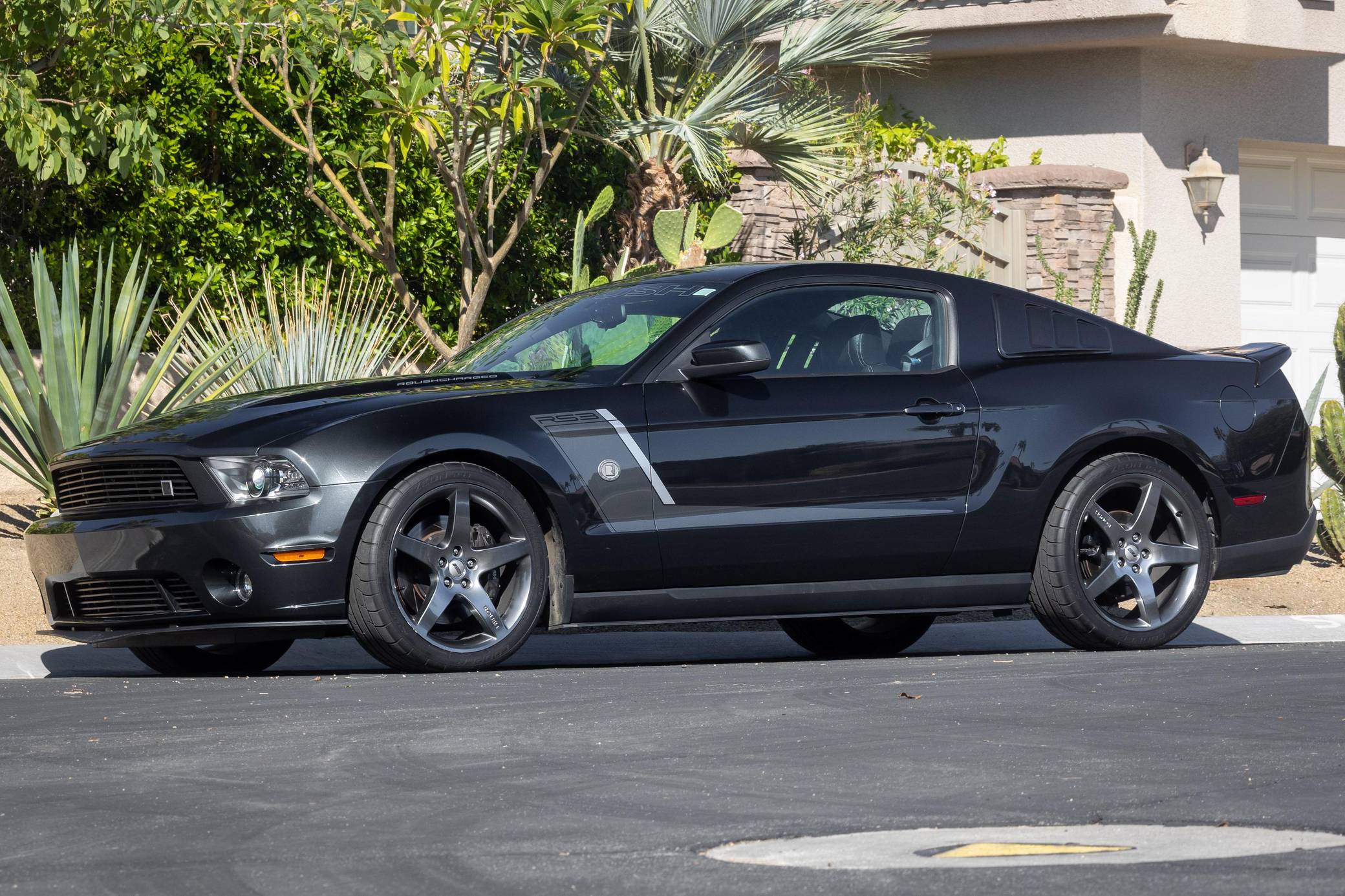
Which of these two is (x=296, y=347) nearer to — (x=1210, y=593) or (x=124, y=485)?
(x=124, y=485)

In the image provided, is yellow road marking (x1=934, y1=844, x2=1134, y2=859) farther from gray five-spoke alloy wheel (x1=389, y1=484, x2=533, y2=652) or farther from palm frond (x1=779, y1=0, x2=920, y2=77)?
palm frond (x1=779, y1=0, x2=920, y2=77)

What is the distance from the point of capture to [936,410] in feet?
25.1

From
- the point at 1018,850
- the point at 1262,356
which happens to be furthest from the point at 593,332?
the point at 1018,850

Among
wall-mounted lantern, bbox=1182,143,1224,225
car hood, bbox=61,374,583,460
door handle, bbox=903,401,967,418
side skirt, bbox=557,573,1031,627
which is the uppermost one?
wall-mounted lantern, bbox=1182,143,1224,225

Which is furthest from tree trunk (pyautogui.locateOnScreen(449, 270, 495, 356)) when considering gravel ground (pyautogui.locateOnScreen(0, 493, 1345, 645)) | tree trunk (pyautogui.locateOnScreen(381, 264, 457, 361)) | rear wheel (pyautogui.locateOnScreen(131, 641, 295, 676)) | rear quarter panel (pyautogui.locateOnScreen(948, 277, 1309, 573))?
rear quarter panel (pyautogui.locateOnScreen(948, 277, 1309, 573))

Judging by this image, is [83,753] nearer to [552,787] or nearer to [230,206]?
[552,787]

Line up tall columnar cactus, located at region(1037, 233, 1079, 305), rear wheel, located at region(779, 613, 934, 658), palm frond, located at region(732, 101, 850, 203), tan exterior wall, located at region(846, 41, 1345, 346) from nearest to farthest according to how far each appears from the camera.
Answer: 1. rear wheel, located at region(779, 613, 934, 658)
2. palm frond, located at region(732, 101, 850, 203)
3. tall columnar cactus, located at region(1037, 233, 1079, 305)
4. tan exterior wall, located at region(846, 41, 1345, 346)

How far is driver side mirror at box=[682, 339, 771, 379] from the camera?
23.6ft

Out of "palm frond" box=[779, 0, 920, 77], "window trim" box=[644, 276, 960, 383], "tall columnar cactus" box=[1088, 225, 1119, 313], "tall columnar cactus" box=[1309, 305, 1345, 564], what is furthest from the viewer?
"tall columnar cactus" box=[1088, 225, 1119, 313]

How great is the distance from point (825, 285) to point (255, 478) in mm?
2423

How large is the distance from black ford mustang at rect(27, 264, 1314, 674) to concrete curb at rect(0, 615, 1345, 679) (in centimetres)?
35

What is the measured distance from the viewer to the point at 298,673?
25.0 feet

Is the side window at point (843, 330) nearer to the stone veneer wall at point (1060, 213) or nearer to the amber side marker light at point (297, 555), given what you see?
the amber side marker light at point (297, 555)

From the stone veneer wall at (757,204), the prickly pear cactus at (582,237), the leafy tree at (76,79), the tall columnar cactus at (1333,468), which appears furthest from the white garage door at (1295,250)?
the leafy tree at (76,79)
